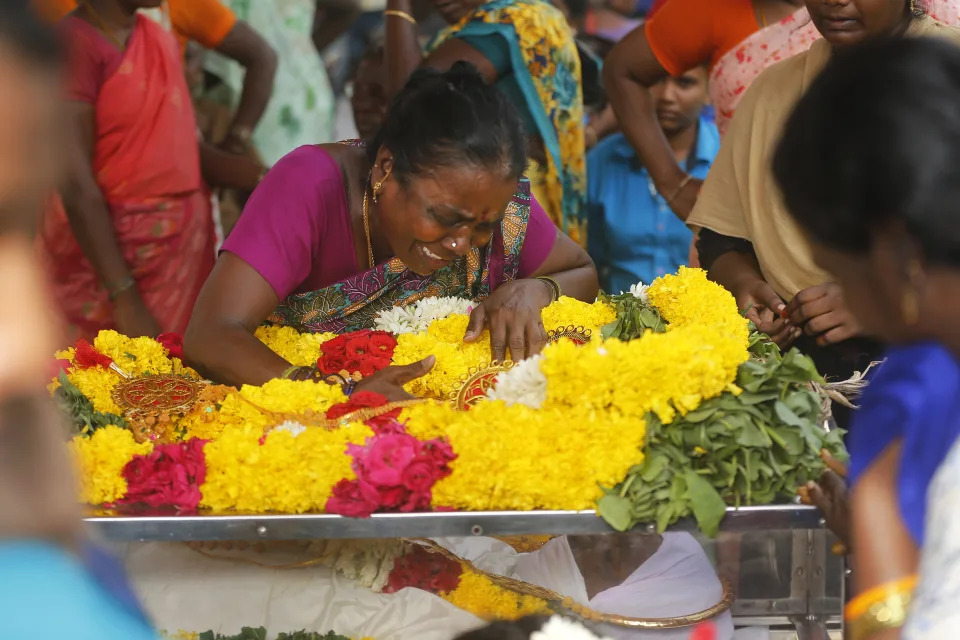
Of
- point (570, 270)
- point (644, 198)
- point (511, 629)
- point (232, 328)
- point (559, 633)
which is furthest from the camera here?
point (644, 198)

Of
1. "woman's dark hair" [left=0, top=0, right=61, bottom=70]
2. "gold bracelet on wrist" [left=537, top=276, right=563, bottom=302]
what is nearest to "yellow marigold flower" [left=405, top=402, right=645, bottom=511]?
"gold bracelet on wrist" [left=537, top=276, right=563, bottom=302]

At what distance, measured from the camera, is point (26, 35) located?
35.0 inches

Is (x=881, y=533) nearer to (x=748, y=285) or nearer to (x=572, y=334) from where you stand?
(x=572, y=334)

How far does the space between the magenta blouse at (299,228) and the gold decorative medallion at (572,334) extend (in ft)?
2.11

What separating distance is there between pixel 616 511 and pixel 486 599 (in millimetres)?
355

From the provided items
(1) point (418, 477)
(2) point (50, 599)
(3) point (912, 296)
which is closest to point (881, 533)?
(3) point (912, 296)

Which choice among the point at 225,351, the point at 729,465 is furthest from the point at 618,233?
the point at 729,465

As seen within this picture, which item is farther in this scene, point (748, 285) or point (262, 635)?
point (748, 285)

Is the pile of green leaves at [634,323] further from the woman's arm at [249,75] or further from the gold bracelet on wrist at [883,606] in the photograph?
the woman's arm at [249,75]

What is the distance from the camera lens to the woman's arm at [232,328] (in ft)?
9.37

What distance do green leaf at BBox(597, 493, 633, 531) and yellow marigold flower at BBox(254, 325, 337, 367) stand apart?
45.9 inches

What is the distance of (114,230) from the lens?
441cm

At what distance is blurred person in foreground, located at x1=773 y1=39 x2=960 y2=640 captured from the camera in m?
1.28

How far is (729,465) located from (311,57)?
164 inches
